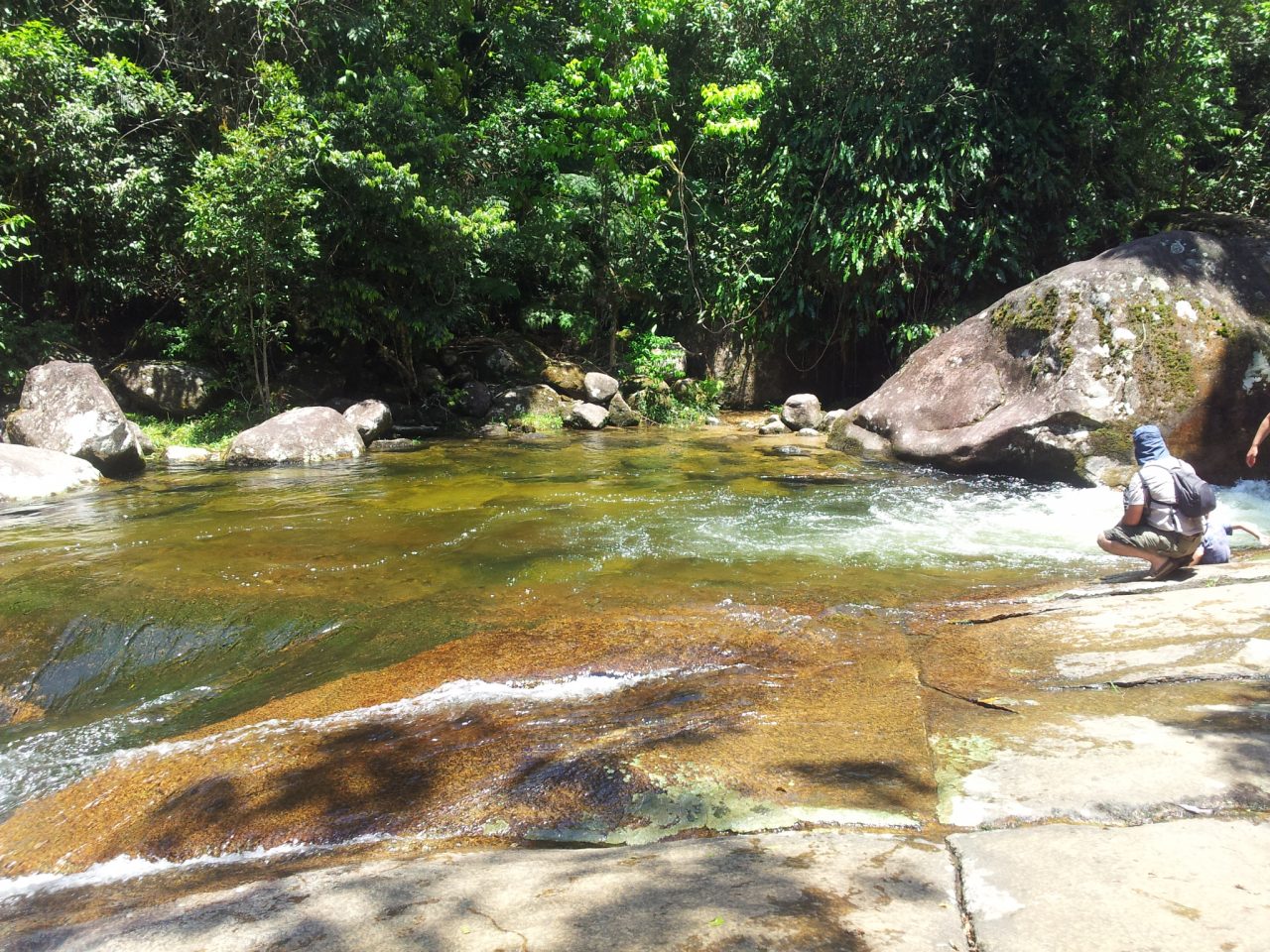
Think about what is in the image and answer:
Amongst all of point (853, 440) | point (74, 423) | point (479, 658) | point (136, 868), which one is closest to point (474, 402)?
point (74, 423)

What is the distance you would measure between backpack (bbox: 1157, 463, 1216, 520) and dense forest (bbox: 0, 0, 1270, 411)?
943cm

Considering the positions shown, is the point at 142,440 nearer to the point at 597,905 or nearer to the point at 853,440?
the point at 853,440

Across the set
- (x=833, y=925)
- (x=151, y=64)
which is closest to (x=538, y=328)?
(x=151, y=64)

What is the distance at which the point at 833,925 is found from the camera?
1941 mm

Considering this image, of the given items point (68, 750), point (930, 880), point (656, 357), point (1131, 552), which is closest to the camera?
point (930, 880)

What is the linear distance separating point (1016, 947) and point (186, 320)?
1650cm

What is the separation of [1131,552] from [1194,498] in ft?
1.77

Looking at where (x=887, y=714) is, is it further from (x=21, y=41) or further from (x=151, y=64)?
(x=151, y=64)

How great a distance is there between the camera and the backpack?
5195 millimetres

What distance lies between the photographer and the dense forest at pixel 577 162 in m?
12.8

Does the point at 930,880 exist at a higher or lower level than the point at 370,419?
lower

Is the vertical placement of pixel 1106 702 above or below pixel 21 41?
below

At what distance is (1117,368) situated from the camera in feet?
29.3

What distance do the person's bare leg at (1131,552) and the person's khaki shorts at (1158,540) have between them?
0.02 metres
